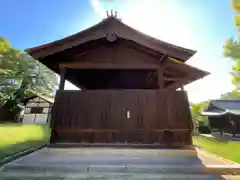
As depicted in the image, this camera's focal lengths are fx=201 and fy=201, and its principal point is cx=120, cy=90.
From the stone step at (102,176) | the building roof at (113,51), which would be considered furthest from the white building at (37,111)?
the stone step at (102,176)

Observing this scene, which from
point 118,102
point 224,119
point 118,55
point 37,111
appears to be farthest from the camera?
point 37,111

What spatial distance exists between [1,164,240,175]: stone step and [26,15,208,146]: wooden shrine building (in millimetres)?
1371

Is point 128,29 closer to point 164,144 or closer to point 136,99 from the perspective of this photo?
point 136,99

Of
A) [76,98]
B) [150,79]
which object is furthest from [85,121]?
[150,79]

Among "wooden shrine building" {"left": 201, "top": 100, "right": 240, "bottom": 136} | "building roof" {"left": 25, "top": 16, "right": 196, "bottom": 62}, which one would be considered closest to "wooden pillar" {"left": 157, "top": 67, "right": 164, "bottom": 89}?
"building roof" {"left": 25, "top": 16, "right": 196, "bottom": 62}

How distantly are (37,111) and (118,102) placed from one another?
23.4 metres

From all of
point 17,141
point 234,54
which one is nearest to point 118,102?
point 17,141

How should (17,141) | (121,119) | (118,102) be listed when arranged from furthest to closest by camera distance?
(17,141)
(118,102)
(121,119)

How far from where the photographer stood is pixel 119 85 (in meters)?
9.63

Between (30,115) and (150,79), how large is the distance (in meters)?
21.7

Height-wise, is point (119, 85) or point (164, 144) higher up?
point (119, 85)

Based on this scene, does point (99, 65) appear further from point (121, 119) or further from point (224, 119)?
point (224, 119)

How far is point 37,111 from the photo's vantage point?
2636 cm

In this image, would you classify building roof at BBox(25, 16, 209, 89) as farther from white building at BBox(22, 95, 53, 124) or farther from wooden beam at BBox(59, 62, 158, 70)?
white building at BBox(22, 95, 53, 124)
